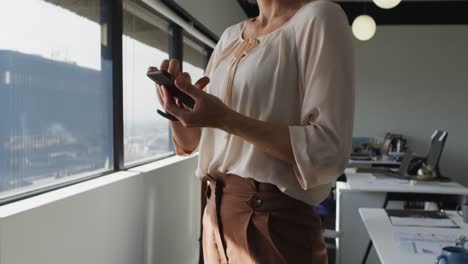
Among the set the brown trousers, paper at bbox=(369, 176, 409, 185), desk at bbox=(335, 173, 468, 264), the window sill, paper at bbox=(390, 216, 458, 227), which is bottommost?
desk at bbox=(335, 173, 468, 264)

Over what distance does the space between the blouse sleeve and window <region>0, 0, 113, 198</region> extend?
0.98 metres

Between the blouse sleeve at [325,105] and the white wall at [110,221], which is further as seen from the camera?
the white wall at [110,221]

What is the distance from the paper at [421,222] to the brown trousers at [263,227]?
1.05m

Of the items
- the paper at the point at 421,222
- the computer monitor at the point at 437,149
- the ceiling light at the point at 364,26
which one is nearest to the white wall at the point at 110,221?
the paper at the point at 421,222

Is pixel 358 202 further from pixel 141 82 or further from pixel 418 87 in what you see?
pixel 418 87

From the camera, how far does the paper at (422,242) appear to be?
1.35 m

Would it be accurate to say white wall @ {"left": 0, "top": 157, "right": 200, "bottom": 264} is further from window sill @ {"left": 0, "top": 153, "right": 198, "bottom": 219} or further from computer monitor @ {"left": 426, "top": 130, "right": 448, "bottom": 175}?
computer monitor @ {"left": 426, "top": 130, "right": 448, "bottom": 175}

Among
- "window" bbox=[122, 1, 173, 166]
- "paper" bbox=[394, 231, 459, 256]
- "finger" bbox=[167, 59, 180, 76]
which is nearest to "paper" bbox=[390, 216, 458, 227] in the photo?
"paper" bbox=[394, 231, 459, 256]

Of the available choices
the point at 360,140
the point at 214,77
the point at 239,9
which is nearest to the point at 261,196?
the point at 214,77

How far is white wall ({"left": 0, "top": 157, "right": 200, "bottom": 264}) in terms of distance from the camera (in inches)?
47.1

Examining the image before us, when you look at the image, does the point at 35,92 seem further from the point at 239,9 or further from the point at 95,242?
the point at 239,9

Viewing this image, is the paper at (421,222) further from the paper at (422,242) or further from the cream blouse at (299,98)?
the cream blouse at (299,98)

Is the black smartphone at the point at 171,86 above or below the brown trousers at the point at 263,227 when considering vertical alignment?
above

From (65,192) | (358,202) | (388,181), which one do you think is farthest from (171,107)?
(388,181)
